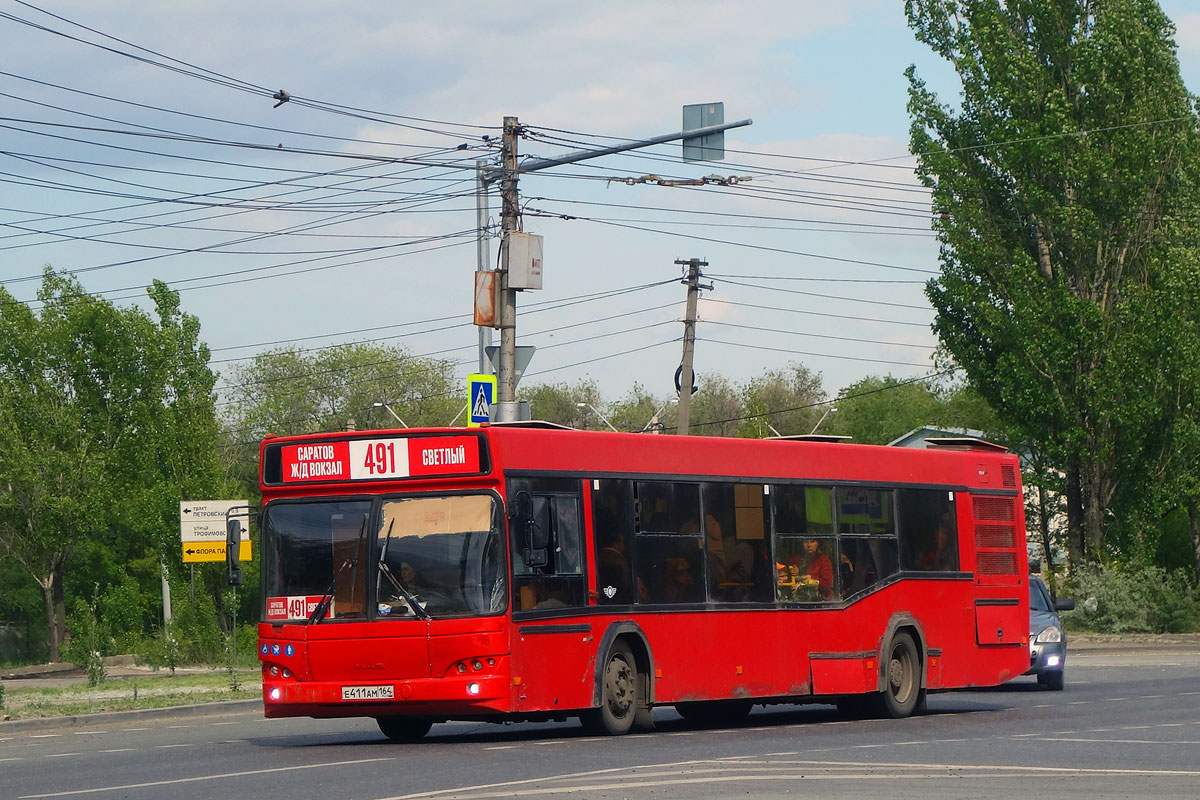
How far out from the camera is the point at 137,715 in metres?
21.7

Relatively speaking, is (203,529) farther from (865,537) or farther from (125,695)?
(865,537)

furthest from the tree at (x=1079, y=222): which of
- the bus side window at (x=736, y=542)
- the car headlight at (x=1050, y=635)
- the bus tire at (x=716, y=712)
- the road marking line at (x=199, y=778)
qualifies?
the road marking line at (x=199, y=778)

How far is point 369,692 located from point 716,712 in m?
6.19

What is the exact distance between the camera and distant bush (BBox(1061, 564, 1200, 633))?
4312cm

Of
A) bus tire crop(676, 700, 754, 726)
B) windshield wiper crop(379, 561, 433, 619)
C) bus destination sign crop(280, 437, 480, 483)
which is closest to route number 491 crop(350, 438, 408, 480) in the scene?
bus destination sign crop(280, 437, 480, 483)

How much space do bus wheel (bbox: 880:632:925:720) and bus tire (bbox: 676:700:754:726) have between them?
1525 mm

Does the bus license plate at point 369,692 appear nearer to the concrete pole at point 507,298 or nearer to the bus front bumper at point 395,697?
the bus front bumper at point 395,697

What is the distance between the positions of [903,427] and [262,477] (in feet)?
341

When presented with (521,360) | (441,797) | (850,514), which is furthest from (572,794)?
(521,360)

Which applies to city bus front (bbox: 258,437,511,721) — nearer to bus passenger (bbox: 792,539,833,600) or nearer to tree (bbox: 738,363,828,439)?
bus passenger (bbox: 792,539,833,600)

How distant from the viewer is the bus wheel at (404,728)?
16.7 metres

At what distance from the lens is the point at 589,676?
52.0ft

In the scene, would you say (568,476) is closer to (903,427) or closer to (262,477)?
(262,477)

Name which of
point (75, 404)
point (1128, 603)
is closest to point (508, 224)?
point (1128, 603)
